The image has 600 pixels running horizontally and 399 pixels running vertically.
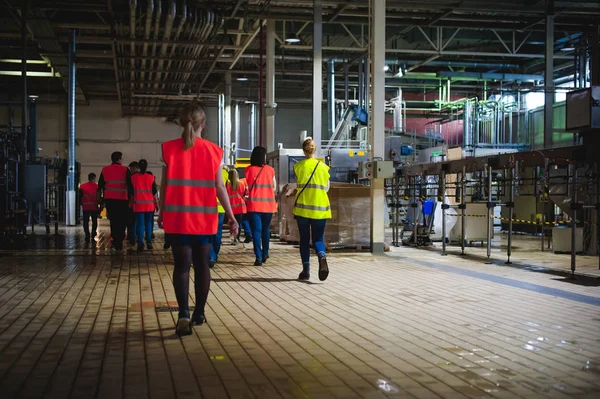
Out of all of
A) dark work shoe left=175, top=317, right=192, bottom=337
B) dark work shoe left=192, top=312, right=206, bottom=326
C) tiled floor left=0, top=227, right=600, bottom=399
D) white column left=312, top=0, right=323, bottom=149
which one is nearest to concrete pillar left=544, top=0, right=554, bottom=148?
white column left=312, top=0, right=323, bottom=149

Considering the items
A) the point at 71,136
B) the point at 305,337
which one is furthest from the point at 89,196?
the point at 305,337

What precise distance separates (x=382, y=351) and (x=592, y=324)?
84.3 inches

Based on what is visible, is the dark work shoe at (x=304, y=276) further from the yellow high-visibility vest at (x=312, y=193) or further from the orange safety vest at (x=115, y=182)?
the orange safety vest at (x=115, y=182)

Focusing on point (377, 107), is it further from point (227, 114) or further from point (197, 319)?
point (227, 114)

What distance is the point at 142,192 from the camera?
12.4 m

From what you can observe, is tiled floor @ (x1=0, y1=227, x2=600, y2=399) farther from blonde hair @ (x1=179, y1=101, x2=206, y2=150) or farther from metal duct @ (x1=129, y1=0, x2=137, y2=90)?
metal duct @ (x1=129, y1=0, x2=137, y2=90)

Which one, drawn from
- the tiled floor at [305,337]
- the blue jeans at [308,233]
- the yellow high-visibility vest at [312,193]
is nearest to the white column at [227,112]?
the tiled floor at [305,337]

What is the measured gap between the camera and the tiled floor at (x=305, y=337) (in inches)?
148

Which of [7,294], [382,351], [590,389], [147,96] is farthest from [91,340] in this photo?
[147,96]

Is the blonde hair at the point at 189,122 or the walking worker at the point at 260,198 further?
the walking worker at the point at 260,198

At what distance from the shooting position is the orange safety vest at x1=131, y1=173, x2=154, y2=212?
12.4m

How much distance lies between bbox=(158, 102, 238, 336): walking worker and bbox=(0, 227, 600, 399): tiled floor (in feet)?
1.57

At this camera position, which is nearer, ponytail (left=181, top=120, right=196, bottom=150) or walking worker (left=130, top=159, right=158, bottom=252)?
ponytail (left=181, top=120, right=196, bottom=150)

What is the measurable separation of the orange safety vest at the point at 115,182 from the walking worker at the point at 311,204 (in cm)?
435
